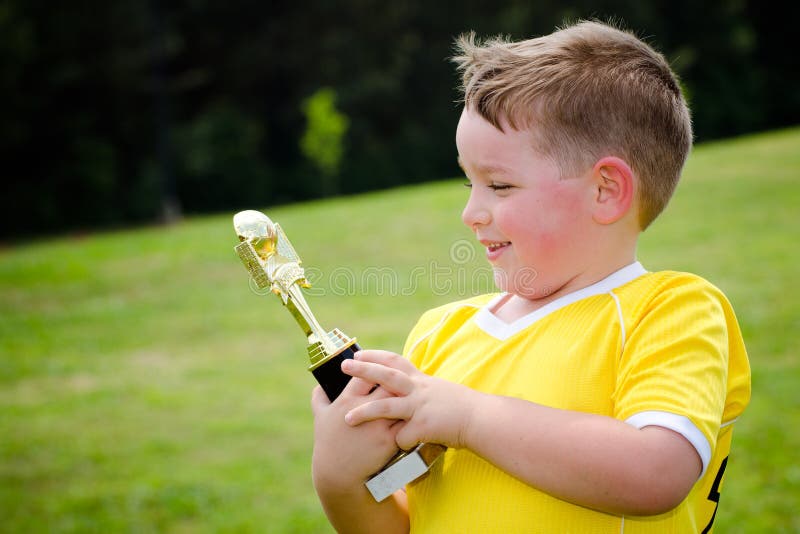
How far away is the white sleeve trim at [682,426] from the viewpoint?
1243 millimetres

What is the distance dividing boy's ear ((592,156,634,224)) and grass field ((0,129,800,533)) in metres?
2.87

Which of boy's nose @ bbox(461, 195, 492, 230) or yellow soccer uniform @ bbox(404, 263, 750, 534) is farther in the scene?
boy's nose @ bbox(461, 195, 492, 230)

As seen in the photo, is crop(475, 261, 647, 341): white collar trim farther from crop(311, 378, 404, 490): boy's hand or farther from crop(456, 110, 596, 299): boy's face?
crop(311, 378, 404, 490): boy's hand

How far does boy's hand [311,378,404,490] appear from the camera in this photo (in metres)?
1.41

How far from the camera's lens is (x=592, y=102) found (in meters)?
1.41

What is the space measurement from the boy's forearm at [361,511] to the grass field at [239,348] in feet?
8.84

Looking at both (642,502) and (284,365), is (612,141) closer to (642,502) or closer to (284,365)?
(642,502)

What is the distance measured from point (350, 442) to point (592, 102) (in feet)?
2.51

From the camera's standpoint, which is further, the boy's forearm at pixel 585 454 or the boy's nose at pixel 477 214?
the boy's nose at pixel 477 214

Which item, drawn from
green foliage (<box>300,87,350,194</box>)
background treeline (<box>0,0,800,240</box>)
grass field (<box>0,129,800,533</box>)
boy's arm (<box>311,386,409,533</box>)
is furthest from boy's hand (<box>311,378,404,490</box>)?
green foliage (<box>300,87,350,194</box>)

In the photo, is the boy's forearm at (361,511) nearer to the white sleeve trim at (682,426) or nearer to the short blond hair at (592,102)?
the white sleeve trim at (682,426)

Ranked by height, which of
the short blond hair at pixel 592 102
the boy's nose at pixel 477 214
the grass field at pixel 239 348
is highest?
the short blond hair at pixel 592 102

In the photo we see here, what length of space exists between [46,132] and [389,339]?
85.2 ft

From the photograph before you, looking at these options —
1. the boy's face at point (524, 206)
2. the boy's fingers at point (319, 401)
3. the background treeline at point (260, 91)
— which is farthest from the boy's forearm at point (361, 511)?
the background treeline at point (260, 91)
